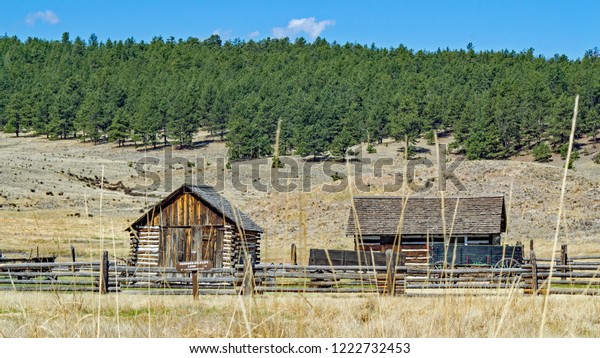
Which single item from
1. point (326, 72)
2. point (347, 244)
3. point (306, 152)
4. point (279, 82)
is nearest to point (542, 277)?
point (347, 244)

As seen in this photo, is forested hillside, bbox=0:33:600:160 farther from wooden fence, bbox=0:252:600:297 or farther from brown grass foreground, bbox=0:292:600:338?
brown grass foreground, bbox=0:292:600:338

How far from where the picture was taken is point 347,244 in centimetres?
5256

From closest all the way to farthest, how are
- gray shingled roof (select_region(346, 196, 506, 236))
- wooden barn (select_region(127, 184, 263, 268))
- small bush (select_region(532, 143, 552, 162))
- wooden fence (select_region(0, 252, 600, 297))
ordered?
wooden fence (select_region(0, 252, 600, 297)) → wooden barn (select_region(127, 184, 263, 268)) → gray shingled roof (select_region(346, 196, 506, 236)) → small bush (select_region(532, 143, 552, 162))

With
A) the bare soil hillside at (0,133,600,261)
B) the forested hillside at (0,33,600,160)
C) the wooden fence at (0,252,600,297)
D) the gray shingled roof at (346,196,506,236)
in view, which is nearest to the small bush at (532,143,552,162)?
the bare soil hillside at (0,133,600,261)

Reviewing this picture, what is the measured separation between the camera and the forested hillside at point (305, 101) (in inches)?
4685

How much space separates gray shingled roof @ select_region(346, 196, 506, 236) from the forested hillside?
5880cm

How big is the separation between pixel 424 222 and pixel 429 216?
546mm

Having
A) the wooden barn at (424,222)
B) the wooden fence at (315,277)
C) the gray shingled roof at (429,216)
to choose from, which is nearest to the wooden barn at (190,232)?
the wooden fence at (315,277)

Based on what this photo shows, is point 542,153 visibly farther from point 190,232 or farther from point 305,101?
point 190,232

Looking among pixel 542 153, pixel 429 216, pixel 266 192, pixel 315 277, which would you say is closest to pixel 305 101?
pixel 542 153

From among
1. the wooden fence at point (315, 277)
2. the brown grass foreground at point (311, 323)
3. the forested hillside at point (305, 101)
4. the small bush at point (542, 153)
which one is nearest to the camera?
the brown grass foreground at point (311, 323)

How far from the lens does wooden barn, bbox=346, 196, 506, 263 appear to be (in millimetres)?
31656

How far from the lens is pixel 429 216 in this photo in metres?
32.7

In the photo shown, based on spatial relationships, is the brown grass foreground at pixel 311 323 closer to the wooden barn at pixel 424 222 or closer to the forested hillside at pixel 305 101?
the wooden barn at pixel 424 222
